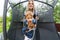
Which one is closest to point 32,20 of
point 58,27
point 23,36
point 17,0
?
point 23,36

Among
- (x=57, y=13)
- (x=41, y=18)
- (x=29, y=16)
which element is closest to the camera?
(x=29, y=16)

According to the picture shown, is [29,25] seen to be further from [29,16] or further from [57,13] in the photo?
[57,13]

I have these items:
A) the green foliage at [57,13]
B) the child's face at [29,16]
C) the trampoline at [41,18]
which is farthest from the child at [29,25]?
the green foliage at [57,13]

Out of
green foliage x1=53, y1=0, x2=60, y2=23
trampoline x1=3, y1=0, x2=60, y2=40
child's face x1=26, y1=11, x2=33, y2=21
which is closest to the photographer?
child's face x1=26, y1=11, x2=33, y2=21

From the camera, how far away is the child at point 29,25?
2.20 meters

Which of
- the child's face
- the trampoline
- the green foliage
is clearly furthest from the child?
the green foliage

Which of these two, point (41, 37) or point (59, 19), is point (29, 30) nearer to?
point (41, 37)

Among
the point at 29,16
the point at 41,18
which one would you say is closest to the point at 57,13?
the point at 41,18

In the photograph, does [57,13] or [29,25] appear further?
[57,13]

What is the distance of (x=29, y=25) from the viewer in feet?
7.26

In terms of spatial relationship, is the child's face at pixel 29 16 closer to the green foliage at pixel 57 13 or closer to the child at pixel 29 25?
the child at pixel 29 25

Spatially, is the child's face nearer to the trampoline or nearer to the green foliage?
the trampoline

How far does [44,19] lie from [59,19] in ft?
1.57

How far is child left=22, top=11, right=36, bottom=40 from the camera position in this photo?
220 cm
